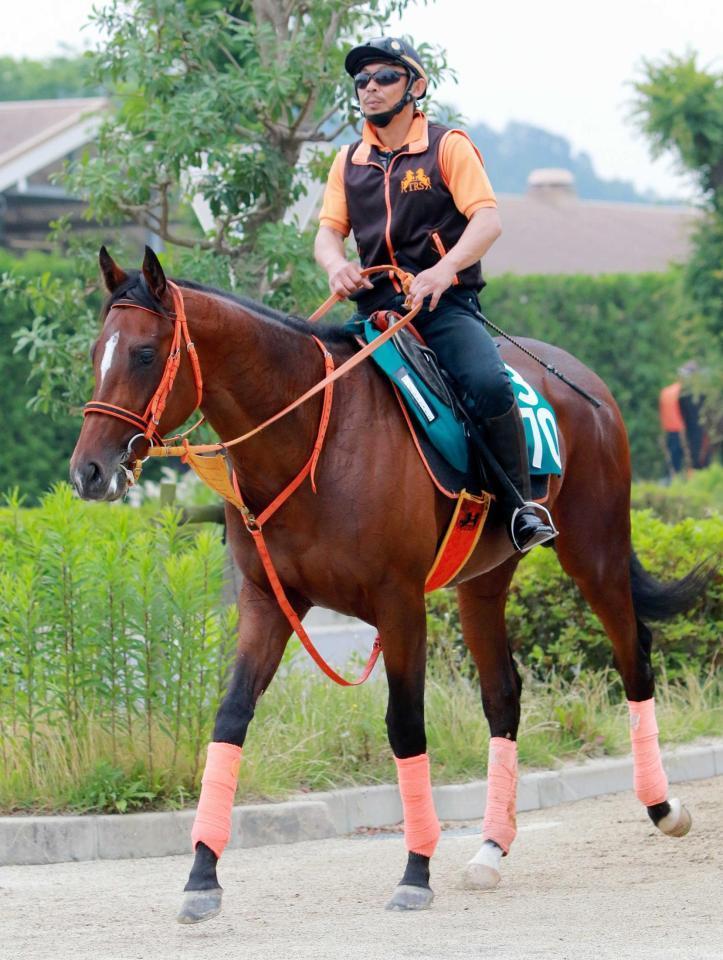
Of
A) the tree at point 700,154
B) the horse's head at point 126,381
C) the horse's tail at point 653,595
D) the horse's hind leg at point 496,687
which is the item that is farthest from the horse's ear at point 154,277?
A: the tree at point 700,154

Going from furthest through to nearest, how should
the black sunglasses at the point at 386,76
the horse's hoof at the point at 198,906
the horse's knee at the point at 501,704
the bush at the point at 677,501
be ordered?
the bush at the point at 677,501 < the horse's knee at the point at 501,704 < the black sunglasses at the point at 386,76 < the horse's hoof at the point at 198,906

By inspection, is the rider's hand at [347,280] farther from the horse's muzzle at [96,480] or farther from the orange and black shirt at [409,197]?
the horse's muzzle at [96,480]

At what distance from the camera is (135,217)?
9.79 meters

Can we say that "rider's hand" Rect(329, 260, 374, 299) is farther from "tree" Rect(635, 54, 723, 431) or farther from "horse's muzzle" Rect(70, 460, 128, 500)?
"tree" Rect(635, 54, 723, 431)

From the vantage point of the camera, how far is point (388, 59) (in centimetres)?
637

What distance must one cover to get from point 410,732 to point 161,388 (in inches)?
65.6

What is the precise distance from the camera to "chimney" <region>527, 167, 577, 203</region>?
5456 cm

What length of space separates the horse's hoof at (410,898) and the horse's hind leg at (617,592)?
5.27ft

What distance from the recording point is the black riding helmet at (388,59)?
20.8 feet

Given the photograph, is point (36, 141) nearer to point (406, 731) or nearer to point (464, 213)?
point (464, 213)

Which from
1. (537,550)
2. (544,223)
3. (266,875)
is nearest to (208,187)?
(537,550)

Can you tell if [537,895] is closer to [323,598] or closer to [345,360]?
[323,598]

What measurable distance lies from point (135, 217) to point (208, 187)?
28.2 inches

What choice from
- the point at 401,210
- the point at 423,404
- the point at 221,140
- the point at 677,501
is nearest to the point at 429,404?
the point at 423,404
